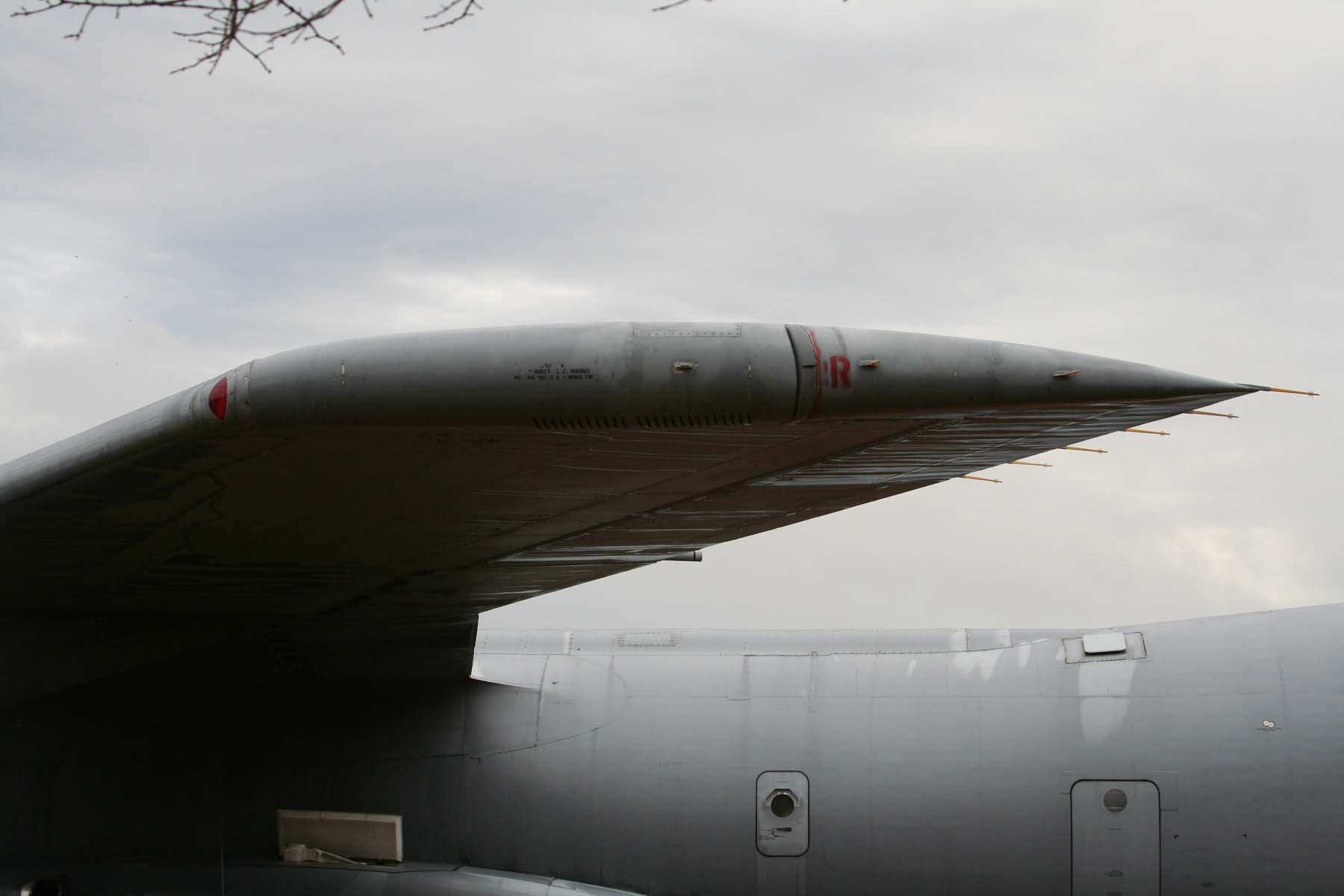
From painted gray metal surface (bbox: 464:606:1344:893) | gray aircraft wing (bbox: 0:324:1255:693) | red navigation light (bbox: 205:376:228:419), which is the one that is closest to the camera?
gray aircraft wing (bbox: 0:324:1255:693)

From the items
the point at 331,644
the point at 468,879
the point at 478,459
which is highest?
the point at 478,459

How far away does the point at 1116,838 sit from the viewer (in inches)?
360

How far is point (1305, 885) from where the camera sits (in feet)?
29.0

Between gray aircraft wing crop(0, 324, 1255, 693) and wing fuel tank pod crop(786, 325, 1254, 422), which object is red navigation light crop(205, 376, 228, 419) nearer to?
gray aircraft wing crop(0, 324, 1255, 693)

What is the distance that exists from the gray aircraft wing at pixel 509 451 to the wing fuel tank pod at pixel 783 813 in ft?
10.0

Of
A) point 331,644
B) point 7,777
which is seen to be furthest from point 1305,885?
point 7,777

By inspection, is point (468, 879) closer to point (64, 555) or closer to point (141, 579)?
point (141, 579)

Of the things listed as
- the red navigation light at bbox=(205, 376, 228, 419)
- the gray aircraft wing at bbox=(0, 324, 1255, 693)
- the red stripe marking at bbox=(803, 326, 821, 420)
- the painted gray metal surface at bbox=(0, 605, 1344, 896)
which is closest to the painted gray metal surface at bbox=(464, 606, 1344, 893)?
the painted gray metal surface at bbox=(0, 605, 1344, 896)

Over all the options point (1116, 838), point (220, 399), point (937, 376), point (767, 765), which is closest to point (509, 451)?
point (220, 399)

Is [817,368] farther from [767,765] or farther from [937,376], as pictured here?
[767,765]

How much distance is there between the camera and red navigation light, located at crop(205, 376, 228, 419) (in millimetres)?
4230

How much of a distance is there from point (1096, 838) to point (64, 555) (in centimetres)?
707

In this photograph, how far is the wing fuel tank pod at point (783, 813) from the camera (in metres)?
9.46

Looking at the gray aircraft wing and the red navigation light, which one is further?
the red navigation light
